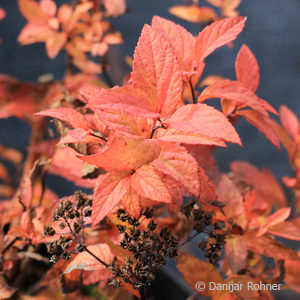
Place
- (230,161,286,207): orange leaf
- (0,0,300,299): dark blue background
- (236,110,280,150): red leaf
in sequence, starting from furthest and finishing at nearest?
(0,0,300,299): dark blue background
(230,161,286,207): orange leaf
(236,110,280,150): red leaf

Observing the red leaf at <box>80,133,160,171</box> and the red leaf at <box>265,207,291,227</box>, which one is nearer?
the red leaf at <box>80,133,160,171</box>

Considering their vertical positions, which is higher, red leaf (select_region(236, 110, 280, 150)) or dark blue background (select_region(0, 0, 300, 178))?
red leaf (select_region(236, 110, 280, 150))

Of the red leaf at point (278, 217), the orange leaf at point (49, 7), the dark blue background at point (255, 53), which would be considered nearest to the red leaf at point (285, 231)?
the red leaf at point (278, 217)

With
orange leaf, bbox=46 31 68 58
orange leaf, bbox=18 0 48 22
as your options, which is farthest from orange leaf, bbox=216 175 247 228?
orange leaf, bbox=18 0 48 22

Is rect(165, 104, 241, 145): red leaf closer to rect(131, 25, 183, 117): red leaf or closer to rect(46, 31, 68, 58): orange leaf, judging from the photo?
rect(131, 25, 183, 117): red leaf

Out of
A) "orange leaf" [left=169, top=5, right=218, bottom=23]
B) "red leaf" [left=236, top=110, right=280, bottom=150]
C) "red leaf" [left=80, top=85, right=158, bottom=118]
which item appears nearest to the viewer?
"red leaf" [left=80, top=85, right=158, bottom=118]

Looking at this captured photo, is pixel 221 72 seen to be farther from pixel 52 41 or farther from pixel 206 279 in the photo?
pixel 206 279

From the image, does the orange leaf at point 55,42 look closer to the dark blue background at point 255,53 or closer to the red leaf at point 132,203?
the red leaf at point 132,203

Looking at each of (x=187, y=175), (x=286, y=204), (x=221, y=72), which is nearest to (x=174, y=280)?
(x=286, y=204)
